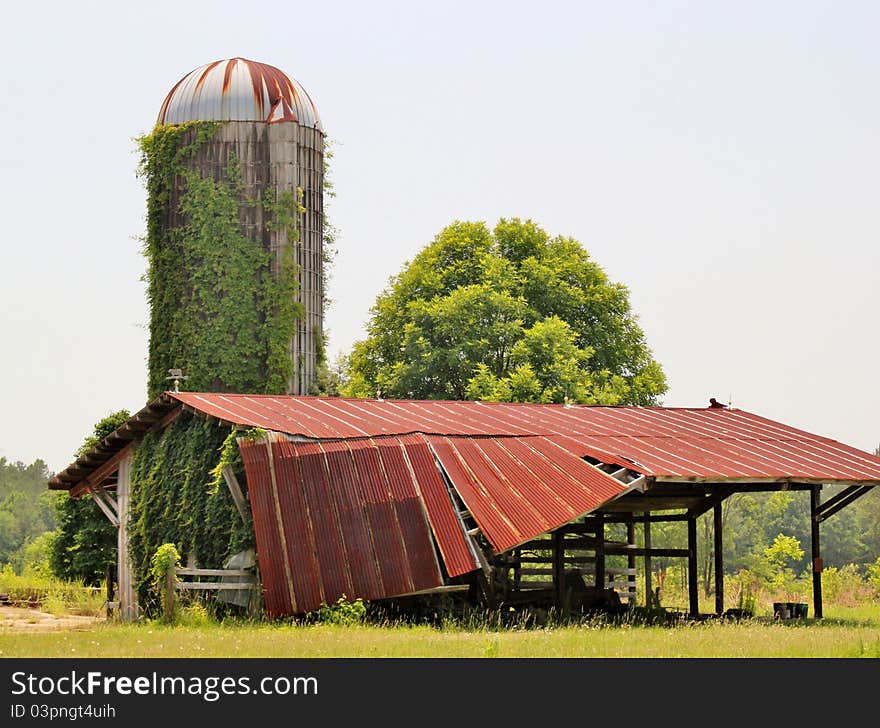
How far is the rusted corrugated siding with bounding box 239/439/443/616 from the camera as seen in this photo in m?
24.2

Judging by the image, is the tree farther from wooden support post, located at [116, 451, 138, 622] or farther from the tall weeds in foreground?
wooden support post, located at [116, 451, 138, 622]

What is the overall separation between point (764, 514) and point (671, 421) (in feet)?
221

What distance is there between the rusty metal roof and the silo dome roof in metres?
18.6

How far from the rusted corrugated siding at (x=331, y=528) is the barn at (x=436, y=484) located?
23 mm

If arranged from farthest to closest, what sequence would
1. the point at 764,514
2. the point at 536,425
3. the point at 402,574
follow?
the point at 764,514 → the point at 536,425 → the point at 402,574

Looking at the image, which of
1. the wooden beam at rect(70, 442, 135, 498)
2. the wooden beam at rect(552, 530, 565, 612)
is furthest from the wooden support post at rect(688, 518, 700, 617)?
the wooden beam at rect(70, 442, 135, 498)

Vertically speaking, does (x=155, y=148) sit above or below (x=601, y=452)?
above

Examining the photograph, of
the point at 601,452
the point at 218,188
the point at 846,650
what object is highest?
the point at 218,188

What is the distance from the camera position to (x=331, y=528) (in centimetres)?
2469

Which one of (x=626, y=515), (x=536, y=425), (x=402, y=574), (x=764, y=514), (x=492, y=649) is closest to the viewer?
(x=492, y=649)

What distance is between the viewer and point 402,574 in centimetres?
2438

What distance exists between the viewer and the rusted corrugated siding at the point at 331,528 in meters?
24.2

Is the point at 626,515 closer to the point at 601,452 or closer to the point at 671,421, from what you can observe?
the point at 671,421

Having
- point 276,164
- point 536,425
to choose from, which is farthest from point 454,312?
point 536,425
